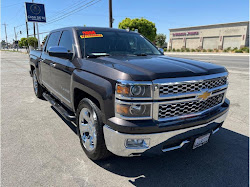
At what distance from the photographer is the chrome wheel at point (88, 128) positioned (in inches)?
103

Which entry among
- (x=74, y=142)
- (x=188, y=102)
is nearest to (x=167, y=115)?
(x=188, y=102)

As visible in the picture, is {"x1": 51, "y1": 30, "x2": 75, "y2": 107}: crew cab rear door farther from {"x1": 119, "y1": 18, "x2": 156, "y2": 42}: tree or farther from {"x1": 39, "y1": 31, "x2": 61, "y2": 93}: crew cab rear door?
{"x1": 119, "y1": 18, "x2": 156, "y2": 42}: tree

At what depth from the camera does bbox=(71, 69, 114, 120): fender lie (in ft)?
7.26

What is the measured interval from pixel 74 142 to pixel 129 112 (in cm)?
164

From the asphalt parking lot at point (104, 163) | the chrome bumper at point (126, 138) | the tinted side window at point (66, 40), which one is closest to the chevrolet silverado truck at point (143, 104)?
the chrome bumper at point (126, 138)

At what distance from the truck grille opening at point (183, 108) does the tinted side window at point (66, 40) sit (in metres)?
2.10

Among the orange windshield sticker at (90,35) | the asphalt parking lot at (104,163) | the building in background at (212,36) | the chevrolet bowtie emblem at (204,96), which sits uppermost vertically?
the building in background at (212,36)

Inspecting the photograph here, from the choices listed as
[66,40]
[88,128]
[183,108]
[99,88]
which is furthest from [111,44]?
[183,108]

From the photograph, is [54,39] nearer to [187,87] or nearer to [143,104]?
[143,104]

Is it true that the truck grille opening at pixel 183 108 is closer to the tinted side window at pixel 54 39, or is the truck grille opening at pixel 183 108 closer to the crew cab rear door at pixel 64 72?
the crew cab rear door at pixel 64 72

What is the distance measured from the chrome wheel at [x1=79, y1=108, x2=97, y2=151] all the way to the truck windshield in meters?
0.93

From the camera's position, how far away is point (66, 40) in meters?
3.72

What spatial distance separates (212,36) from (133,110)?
60.0 metres

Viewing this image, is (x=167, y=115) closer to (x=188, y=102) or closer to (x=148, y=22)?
(x=188, y=102)
